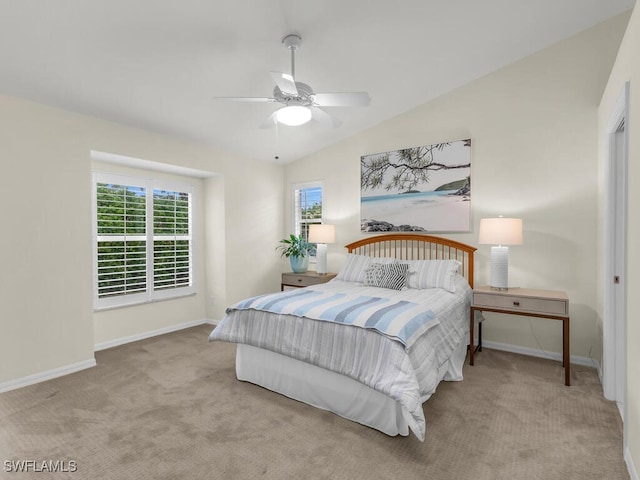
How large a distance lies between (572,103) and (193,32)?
3.55 m

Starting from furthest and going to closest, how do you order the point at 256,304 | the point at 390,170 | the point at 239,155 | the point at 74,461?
the point at 239,155 < the point at 390,170 < the point at 256,304 < the point at 74,461

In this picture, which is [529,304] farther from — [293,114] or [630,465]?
[293,114]

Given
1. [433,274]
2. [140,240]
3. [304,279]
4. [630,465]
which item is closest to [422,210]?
[433,274]

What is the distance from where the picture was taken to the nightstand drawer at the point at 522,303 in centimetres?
307

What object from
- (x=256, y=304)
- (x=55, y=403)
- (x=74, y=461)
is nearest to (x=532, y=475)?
(x=256, y=304)

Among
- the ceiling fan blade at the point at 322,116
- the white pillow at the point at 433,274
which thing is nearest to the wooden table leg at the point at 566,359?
the white pillow at the point at 433,274

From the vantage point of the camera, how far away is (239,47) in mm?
2861

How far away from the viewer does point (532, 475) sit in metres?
1.87

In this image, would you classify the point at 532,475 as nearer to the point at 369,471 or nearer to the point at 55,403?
the point at 369,471

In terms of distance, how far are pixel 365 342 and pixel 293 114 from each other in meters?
1.78

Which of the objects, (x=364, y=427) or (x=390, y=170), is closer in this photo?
(x=364, y=427)

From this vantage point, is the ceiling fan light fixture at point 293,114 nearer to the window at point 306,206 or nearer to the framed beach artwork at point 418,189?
the framed beach artwork at point 418,189

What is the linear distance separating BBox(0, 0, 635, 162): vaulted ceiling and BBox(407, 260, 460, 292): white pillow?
1.98m

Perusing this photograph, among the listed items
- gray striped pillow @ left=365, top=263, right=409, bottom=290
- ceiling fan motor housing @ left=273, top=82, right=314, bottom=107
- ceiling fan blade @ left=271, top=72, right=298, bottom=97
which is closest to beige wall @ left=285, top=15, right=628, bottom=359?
gray striped pillow @ left=365, top=263, right=409, bottom=290
